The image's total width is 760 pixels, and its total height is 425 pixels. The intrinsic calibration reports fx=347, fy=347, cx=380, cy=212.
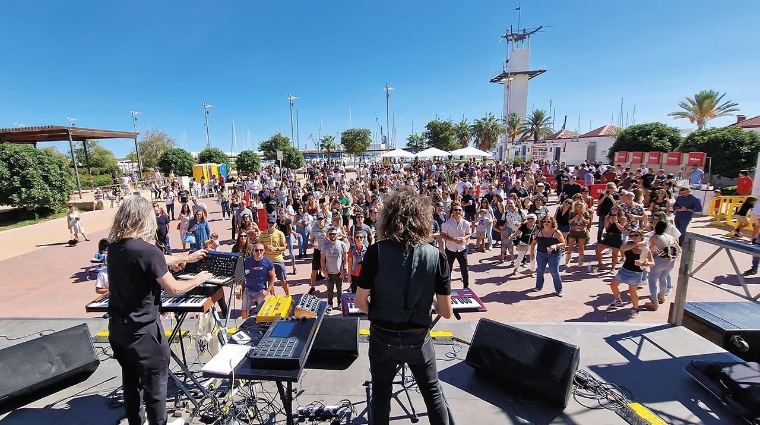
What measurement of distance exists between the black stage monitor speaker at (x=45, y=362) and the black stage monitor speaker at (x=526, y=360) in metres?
3.93

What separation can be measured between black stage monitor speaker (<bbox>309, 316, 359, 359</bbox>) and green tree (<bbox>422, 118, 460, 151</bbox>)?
52.4 metres

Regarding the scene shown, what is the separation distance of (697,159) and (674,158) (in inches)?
141

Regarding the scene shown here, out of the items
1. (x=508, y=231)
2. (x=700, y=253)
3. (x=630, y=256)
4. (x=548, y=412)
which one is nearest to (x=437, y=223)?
(x=508, y=231)

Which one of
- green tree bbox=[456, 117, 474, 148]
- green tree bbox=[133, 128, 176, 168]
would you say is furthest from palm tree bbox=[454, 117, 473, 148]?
green tree bbox=[133, 128, 176, 168]

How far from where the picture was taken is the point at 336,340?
333 cm

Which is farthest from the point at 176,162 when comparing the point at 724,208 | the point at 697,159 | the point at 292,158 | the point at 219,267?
the point at 697,159

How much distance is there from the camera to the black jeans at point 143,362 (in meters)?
2.43

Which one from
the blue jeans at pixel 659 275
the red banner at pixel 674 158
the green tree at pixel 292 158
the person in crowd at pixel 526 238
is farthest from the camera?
the green tree at pixel 292 158

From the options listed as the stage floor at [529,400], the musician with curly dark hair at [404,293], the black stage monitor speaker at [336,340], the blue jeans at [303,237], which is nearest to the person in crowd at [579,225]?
the stage floor at [529,400]

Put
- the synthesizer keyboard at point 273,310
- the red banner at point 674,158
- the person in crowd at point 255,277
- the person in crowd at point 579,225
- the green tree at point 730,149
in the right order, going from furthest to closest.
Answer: the red banner at point 674,158
the green tree at point 730,149
the person in crowd at point 579,225
the person in crowd at point 255,277
the synthesizer keyboard at point 273,310

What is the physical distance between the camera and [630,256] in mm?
5410

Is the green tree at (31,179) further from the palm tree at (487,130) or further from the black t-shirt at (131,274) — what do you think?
the palm tree at (487,130)

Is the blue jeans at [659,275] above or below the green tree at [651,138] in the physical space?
below

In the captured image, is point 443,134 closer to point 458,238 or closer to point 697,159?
point 697,159
